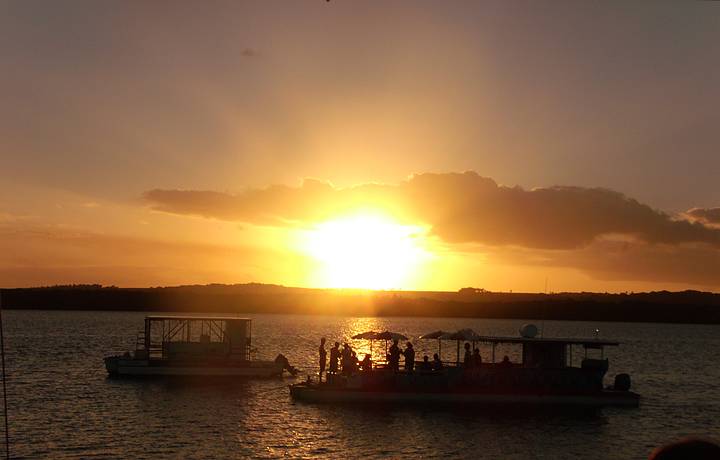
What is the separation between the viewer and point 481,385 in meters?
49.1

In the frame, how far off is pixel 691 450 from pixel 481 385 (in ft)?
154

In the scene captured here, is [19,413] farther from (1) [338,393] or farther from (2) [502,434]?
(2) [502,434]

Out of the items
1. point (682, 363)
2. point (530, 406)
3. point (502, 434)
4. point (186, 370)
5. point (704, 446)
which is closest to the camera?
point (704, 446)

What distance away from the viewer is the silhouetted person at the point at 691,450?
3.59 meters

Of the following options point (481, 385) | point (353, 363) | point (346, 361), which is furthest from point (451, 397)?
point (346, 361)

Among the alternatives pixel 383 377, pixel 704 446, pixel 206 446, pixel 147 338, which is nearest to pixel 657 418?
pixel 383 377

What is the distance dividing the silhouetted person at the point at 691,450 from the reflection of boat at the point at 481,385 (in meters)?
45.5

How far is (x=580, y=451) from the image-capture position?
39312mm

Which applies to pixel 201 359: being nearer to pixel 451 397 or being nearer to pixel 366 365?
pixel 366 365

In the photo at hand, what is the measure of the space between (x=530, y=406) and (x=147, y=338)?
1322 inches

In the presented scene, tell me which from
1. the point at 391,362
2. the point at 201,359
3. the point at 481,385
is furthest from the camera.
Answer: the point at 201,359

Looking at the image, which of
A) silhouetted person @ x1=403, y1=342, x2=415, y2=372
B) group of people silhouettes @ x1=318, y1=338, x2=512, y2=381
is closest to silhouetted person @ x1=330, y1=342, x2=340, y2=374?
group of people silhouettes @ x1=318, y1=338, x2=512, y2=381

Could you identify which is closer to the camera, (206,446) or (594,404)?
(206,446)

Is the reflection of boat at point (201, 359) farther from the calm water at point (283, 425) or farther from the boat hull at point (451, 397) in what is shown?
the boat hull at point (451, 397)
